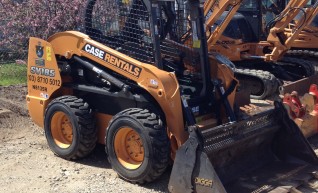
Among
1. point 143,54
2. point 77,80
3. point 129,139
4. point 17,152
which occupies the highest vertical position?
point 143,54

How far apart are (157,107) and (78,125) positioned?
3.39 feet

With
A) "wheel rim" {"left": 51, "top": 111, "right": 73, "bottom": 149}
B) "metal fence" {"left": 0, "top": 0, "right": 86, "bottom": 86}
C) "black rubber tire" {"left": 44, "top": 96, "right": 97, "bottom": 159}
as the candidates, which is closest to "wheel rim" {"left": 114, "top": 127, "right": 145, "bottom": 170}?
"black rubber tire" {"left": 44, "top": 96, "right": 97, "bottom": 159}

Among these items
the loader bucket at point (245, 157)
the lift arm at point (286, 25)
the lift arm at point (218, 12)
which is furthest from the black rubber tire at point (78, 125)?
the lift arm at point (286, 25)

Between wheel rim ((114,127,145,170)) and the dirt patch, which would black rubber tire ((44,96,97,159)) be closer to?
the dirt patch

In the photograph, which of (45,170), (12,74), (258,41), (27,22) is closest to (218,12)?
(258,41)

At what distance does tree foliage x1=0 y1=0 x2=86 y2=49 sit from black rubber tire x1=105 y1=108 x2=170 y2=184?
16.2ft

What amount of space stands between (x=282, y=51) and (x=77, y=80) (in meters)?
5.20

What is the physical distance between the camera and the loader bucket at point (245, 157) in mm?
4859

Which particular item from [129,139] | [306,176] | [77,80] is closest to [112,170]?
[129,139]

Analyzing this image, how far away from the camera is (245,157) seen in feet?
18.7

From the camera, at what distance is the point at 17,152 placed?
21.8 ft

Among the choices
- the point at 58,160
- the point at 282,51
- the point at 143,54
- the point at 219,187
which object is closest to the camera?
the point at 219,187

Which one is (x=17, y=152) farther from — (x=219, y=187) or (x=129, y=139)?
(x=219, y=187)

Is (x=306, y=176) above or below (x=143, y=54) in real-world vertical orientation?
below
